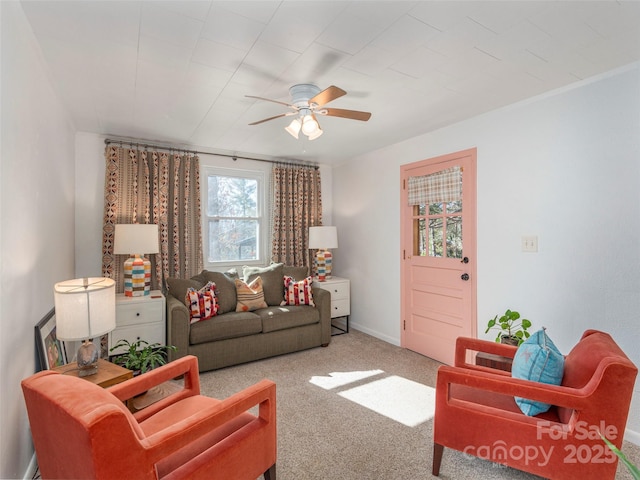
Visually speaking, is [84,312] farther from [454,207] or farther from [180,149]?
[454,207]

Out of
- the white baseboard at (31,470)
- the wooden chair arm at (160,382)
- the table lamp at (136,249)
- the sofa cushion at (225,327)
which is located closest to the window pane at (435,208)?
the sofa cushion at (225,327)

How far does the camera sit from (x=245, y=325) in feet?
11.0

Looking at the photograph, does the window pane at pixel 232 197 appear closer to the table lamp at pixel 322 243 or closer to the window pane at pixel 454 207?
the table lamp at pixel 322 243

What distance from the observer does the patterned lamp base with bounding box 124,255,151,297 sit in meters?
3.24

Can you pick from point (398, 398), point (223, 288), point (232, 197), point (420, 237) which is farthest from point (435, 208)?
point (232, 197)

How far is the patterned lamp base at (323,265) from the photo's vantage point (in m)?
4.43

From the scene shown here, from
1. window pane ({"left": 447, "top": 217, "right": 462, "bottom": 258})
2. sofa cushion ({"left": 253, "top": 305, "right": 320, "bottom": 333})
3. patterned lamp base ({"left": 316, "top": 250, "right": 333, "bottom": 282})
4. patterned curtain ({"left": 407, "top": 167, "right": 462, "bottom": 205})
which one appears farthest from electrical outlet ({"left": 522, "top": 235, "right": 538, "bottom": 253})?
patterned lamp base ({"left": 316, "top": 250, "right": 333, "bottom": 282})

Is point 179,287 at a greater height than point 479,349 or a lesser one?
greater

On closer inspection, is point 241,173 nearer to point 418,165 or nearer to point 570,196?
point 418,165

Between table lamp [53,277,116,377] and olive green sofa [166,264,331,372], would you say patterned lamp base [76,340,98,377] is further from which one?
olive green sofa [166,264,331,372]

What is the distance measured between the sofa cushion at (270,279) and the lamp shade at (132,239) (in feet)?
3.76

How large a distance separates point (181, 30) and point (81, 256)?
2.75 m

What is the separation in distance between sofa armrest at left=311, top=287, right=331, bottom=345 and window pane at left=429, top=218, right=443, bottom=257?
4.20ft

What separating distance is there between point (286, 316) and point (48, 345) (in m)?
2.05
